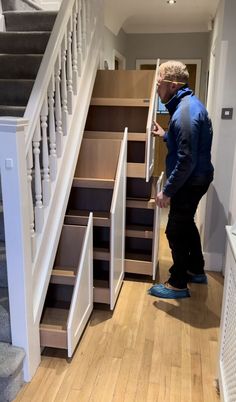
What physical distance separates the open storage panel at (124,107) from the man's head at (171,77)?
28 cm

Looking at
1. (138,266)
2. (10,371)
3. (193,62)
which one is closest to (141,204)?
(138,266)

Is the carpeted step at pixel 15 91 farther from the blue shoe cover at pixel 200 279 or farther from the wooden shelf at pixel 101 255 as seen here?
the blue shoe cover at pixel 200 279

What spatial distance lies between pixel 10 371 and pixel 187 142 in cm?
154

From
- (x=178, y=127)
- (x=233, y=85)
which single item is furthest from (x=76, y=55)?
(x=233, y=85)

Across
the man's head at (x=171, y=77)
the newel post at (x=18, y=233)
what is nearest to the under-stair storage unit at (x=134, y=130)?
the man's head at (x=171, y=77)

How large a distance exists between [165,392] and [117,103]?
1.87m

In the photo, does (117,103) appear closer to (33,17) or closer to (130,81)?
(130,81)

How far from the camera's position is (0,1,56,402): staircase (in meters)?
1.78

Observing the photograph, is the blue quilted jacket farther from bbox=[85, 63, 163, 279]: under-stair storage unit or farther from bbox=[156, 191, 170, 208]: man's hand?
bbox=[85, 63, 163, 279]: under-stair storage unit

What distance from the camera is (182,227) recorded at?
7.99 feet

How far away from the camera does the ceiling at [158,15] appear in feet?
13.7

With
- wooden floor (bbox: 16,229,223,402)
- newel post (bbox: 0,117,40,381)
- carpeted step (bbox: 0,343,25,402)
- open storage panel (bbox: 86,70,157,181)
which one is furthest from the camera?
open storage panel (bbox: 86,70,157,181)

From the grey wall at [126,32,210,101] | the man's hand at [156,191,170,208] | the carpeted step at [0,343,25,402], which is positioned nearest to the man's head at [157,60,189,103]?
the man's hand at [156,191,170,208]

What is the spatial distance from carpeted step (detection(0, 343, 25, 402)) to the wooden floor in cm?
5
